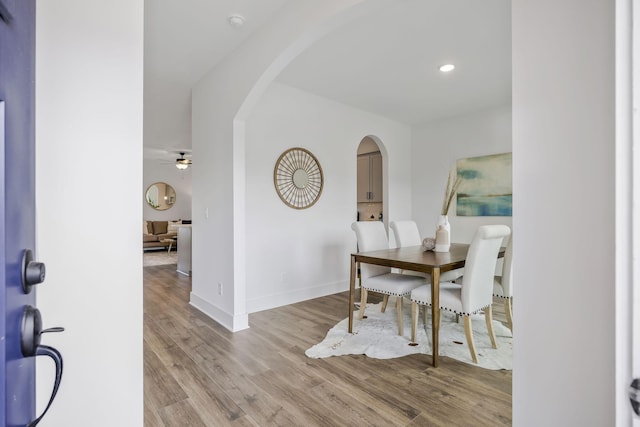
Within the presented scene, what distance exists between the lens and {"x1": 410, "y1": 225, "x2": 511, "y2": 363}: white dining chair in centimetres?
218

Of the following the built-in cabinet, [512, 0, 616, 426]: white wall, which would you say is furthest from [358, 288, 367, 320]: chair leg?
the built-in cabinet

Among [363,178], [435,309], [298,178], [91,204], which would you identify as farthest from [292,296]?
[363,178]

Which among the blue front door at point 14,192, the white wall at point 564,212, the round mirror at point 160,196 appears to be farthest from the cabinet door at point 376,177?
the round mirror at point 160,196

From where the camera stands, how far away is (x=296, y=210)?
379 cm

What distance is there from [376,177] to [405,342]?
149 inches

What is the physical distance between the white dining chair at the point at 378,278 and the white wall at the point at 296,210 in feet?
3.12

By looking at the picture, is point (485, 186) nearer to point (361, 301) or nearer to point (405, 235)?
point (405, 235)

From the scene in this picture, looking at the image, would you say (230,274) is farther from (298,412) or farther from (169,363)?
(298,412)

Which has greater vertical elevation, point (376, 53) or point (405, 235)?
point (376, 53)

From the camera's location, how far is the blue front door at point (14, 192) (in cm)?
50

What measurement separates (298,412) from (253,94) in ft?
7.67

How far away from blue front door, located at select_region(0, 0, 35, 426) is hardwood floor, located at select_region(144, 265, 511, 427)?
123cm

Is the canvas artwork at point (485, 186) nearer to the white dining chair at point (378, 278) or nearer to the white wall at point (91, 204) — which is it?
the white dining chair at point (378, 278)

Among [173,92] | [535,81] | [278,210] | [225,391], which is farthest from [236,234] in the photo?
[535,81]
